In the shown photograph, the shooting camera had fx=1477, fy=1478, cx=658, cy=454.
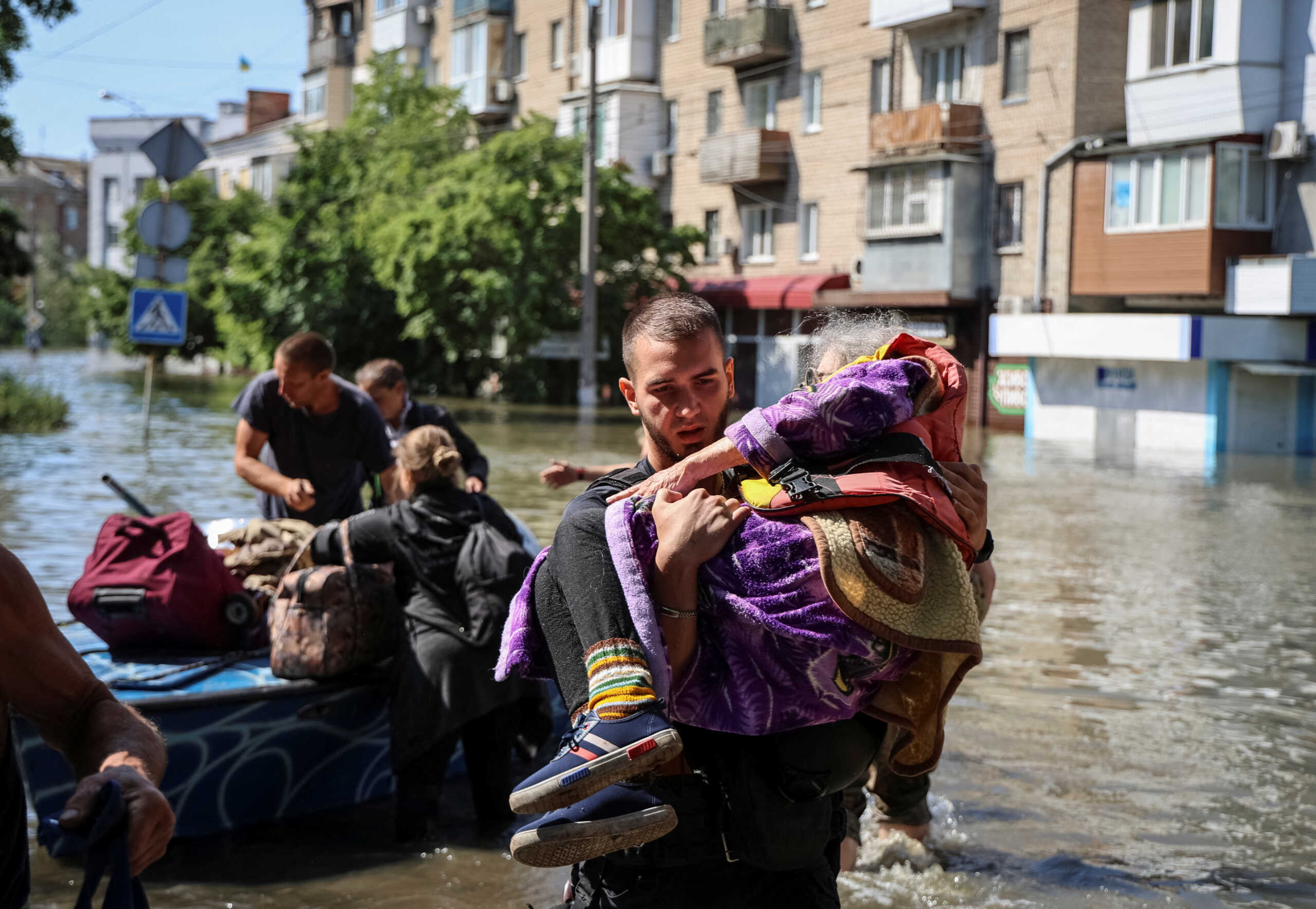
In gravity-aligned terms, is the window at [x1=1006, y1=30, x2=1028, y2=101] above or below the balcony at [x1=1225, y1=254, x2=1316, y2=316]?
above

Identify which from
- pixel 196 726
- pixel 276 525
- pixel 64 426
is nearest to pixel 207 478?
pixel 64 426

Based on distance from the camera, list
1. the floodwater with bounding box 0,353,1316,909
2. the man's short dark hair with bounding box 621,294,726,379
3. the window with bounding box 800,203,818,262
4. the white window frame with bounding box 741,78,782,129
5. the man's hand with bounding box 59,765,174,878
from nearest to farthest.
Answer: the man's hand with bounding box 59,765,174,878 < the man's short dark hair with bounding box 621,294,726,379 < the floodwater with bounding box 0,353,1316,909 < the window with bounding box 800,203,818,262 < the white window frame with bounding box 741,78,782,129

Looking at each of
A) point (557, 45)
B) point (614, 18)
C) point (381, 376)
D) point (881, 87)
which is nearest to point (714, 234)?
point (881, 87)

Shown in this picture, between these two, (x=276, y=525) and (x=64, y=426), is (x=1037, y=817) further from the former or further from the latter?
(x=64, y=426)

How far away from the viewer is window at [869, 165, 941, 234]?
33938 millimetres

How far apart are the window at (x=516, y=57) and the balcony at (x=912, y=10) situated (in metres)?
18.4

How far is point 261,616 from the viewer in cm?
680

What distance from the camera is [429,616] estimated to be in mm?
6406

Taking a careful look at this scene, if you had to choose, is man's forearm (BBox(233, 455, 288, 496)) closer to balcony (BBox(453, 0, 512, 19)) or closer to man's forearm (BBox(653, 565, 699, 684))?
man's forearm (BBox(653, 565, 699, 684))

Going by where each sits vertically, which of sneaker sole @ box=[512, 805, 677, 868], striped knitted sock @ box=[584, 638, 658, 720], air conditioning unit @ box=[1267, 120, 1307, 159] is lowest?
sneaker sole @ box=[512, 805, 677, 868]

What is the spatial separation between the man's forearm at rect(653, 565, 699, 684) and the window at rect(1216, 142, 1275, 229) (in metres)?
28.5

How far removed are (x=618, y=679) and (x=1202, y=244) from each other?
28.6 m

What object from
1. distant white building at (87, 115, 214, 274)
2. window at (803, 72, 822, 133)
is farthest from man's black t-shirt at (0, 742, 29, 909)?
distant white building at (87, 115, 214, 274)

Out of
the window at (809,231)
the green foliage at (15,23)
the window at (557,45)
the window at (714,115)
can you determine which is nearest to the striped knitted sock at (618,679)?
the green foliage at (15,23)
